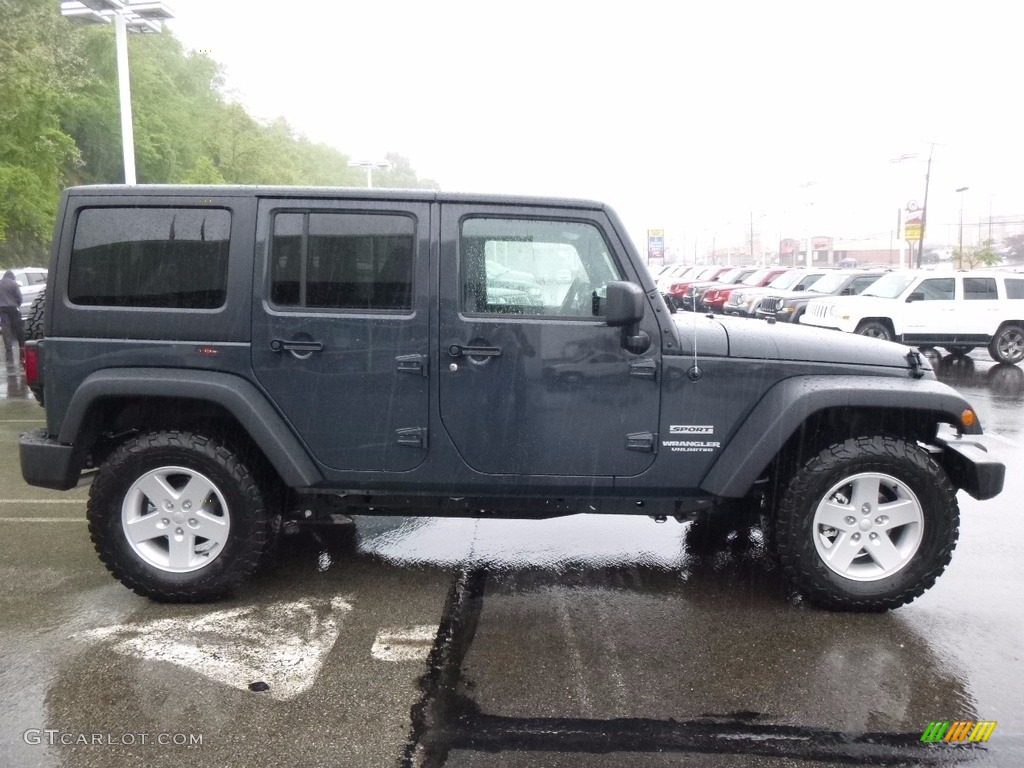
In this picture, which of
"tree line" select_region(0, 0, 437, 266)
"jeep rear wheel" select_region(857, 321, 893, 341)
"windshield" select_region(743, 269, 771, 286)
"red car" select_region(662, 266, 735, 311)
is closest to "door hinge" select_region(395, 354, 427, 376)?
"jeep rear wheel" select_region(857, 321, 893, 341)

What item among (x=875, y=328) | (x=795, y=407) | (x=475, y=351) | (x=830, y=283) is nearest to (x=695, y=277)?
(x=830, y=283)

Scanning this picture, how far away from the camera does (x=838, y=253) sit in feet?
287

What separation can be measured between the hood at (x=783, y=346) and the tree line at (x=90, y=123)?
18206 mm

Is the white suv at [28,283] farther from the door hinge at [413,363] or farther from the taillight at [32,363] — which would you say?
the door hinge at [413,363]

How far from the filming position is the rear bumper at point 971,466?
A: 4.22 metres

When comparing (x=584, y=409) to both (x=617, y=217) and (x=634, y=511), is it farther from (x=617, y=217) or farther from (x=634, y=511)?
(x=617, y=217)

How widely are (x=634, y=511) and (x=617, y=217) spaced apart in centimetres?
144

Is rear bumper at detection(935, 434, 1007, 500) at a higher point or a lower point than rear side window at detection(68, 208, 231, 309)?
lower

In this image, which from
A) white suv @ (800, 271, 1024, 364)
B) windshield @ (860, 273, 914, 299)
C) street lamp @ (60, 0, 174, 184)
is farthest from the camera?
windshield @ (860, 273, 914, 299)

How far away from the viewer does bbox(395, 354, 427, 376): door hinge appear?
4.20 meters

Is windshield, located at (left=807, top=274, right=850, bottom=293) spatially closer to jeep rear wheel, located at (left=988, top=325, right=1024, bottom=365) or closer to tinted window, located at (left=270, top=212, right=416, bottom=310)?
jeep rear wheel, located at (left=988, top=325, right=1024, bottom=365)

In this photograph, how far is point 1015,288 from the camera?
16.5 meters

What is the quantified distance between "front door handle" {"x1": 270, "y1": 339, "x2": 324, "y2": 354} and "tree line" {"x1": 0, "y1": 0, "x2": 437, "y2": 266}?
17.2 m

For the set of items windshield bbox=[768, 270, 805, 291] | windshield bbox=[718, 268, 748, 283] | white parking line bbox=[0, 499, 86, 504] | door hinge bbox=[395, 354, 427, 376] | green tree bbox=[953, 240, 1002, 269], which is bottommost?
white parking line bbox=[0, 499, 86, 504]
